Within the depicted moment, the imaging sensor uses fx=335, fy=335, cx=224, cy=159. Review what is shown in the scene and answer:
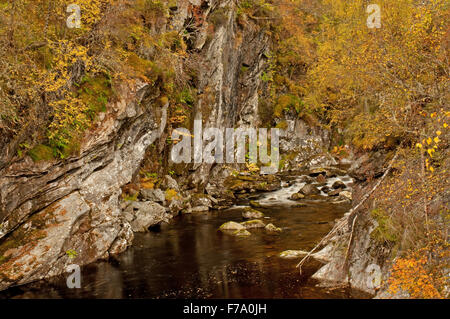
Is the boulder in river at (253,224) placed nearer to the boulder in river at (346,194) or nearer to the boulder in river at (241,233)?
the boulder in river at (241,233)

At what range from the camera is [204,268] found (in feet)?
41.4

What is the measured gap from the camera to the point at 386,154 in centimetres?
1148

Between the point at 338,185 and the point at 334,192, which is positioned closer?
the point at 334,192

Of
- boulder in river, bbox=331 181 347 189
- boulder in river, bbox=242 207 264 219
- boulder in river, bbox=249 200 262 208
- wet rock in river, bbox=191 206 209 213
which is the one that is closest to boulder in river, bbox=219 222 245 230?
boulder in river, bbox=242 207 264 219

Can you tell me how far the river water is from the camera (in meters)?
10.5

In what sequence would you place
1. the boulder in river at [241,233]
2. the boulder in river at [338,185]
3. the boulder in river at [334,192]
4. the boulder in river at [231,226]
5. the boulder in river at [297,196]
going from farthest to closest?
the boulder in river at [338,185], the boulder in river at [297,196], the boulder in river at [334,192], the boulder in river at [231,226], the boulder in river at [241,233]

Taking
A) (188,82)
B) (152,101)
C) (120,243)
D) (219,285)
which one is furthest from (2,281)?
(188,82)

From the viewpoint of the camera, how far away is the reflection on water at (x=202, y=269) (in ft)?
34.4

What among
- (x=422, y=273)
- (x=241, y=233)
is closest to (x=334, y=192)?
(x=241, y=233)

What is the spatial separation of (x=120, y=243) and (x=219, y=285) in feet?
19.5

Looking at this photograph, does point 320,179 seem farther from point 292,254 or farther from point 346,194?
point 292,254

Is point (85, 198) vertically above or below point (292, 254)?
above

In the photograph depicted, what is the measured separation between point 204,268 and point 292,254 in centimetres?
343

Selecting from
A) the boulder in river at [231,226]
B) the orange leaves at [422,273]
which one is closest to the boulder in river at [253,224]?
the boulder in river at [231,226]
